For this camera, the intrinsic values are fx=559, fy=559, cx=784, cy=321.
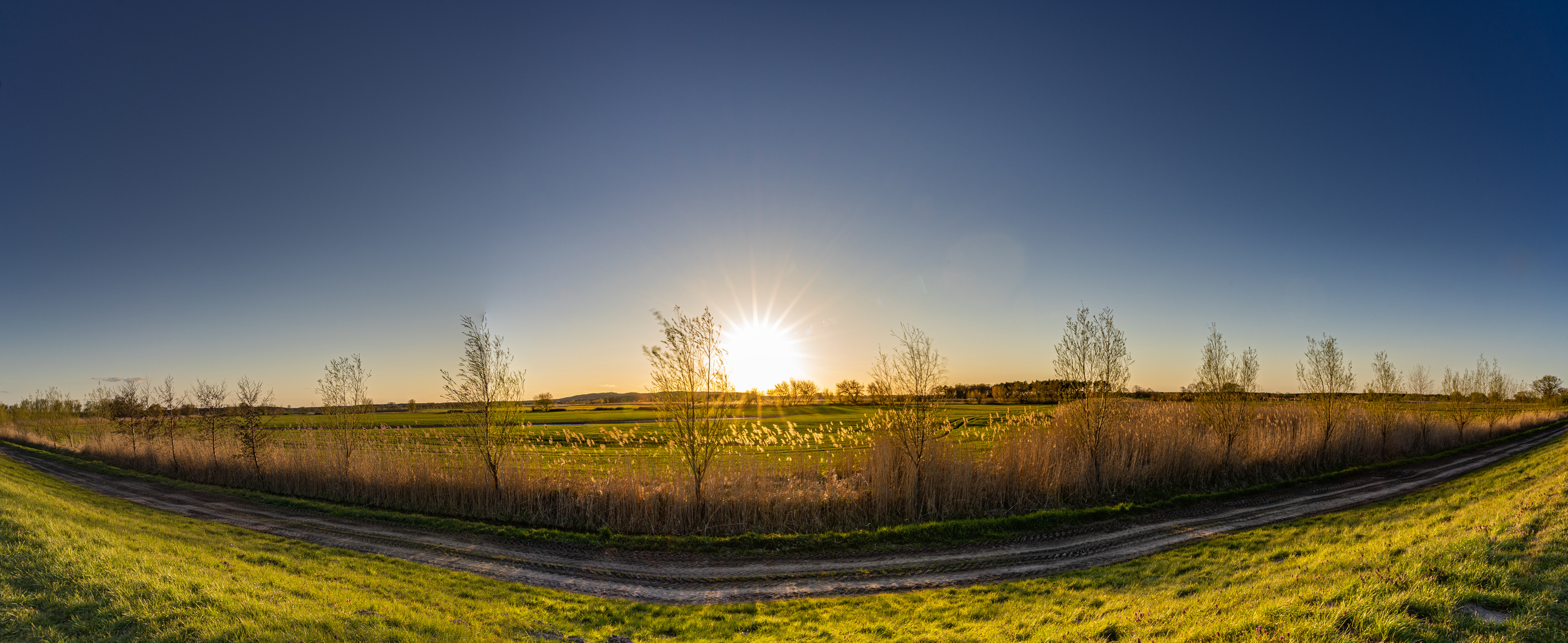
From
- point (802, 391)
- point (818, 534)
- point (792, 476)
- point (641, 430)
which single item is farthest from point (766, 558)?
point (802, 391)

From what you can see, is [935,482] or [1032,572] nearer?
[1032,572]

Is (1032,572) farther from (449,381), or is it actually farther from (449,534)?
(449,381)

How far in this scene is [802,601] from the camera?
10.5 meters

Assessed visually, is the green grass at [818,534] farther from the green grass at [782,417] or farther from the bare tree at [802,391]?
the bare tree at [802,391]

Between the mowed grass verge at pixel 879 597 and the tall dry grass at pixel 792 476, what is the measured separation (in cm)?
464

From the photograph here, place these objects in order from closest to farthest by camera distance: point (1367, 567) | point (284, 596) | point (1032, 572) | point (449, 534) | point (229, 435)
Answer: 1. point (1367, 567)
2. point (284, 596)
3. point (1032, 572)
4. point (449, 534)
5. point (229, 435)

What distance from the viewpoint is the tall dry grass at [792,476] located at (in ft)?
52.7

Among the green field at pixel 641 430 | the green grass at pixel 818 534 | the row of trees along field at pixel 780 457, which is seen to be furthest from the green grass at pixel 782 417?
the green grass at pixel 818 534

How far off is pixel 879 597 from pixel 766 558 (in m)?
3.61

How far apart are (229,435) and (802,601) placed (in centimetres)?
3628

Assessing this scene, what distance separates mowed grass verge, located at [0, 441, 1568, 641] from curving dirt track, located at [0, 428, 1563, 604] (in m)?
0.72

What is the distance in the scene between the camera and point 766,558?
13469mm

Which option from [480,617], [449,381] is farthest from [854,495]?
[449,381]

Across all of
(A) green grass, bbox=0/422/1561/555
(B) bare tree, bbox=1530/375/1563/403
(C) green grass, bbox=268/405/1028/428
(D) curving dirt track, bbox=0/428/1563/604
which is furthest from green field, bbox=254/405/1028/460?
(B) bare tree, bbox=1530/375/1563/403
